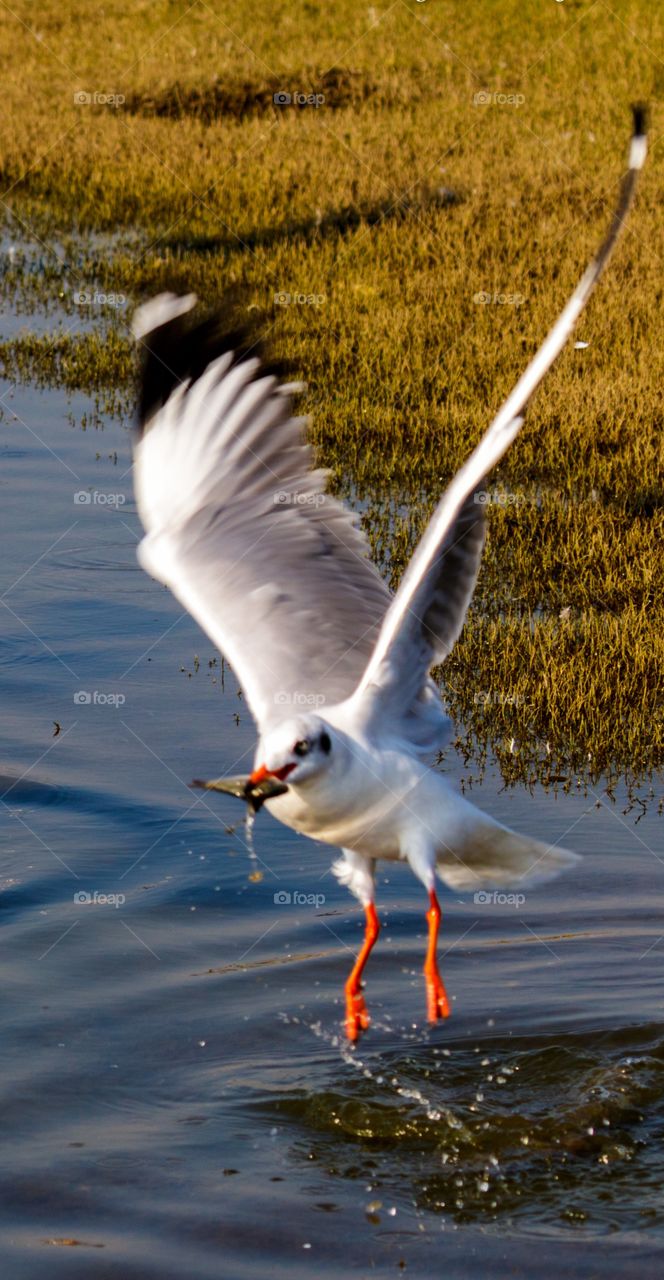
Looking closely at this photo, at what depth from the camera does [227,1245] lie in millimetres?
4590

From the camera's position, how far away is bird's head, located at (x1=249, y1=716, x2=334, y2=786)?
4.78 m

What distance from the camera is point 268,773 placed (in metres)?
4.78

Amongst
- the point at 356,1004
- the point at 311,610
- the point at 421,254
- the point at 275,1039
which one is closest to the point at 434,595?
the point at 311,610

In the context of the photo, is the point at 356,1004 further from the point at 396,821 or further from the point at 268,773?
the point at 268,773

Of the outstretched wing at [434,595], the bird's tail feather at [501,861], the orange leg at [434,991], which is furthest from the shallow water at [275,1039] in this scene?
the outstretched wing at [434,595]

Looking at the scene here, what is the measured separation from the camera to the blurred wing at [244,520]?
5.78 m

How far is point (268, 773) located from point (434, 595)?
90 cm

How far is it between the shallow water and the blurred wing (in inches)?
43.7

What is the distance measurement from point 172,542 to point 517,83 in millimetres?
19616

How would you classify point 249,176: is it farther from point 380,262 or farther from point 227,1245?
point 227,1245

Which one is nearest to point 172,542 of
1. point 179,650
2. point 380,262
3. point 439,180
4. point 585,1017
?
point 585,1017

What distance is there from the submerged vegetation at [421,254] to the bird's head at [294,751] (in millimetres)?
2389

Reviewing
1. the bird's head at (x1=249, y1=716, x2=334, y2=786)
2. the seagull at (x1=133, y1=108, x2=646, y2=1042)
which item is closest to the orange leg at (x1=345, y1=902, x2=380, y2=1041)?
the seagull at (x1=133, y1=108, x2=646, y2=1042)

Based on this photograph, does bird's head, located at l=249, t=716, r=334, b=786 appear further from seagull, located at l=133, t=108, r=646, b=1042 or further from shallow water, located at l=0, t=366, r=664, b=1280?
shallow water, located at l=0, t=366, r=664, b=1280
